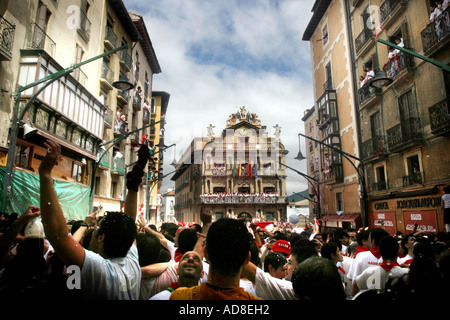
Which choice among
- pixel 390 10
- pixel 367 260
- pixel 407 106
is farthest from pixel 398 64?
pixel 367 260

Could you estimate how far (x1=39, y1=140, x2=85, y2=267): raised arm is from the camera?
2.01 metres

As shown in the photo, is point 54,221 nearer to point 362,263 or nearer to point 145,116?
point 362,263

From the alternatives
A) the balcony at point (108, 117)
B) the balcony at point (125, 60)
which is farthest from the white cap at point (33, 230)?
the balcony at point (125, 60)

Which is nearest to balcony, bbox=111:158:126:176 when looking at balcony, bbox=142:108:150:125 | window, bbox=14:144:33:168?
window, bbox=14:144:33:168

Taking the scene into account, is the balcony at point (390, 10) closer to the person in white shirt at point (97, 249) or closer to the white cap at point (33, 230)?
the person in white shirt at point (97, 249)

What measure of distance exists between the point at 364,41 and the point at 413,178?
33.4ft

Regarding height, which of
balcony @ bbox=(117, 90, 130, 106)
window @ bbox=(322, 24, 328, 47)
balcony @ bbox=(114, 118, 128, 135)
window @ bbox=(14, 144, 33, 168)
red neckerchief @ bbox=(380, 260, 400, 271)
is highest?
window @ bbox=(322, 24, 328, 47)

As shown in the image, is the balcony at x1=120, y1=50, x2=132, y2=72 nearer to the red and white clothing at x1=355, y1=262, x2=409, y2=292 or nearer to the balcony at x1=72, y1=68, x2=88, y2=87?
the balcony at x1=72, y1=68, x2=88, y2=87

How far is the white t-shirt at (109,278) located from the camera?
217 cm

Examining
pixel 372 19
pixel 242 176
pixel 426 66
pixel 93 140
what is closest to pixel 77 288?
pixel 426 66

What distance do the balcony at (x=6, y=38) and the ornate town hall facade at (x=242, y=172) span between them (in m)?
37.7

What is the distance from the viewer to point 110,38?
A: 77.2ft

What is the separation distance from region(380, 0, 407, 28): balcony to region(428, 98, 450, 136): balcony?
→ 648cm

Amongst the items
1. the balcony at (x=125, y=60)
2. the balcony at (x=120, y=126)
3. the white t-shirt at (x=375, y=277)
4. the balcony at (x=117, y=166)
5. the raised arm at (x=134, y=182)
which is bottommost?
the white t-shirt at (x=375, y=277)
